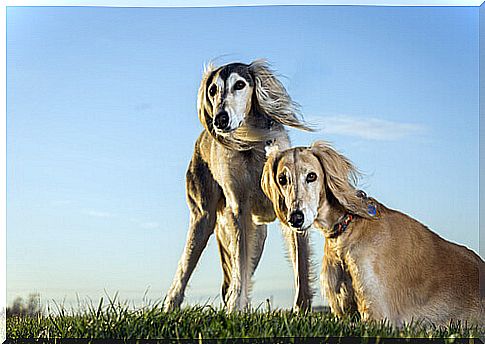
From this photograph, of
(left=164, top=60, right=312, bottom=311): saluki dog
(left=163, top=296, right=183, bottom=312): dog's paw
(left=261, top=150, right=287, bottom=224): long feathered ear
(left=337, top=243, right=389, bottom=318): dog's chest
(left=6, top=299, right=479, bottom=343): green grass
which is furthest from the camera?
(left=163, top=296, right=183, bottom=312): dog's paw

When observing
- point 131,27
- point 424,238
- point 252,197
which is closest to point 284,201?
point 252,197

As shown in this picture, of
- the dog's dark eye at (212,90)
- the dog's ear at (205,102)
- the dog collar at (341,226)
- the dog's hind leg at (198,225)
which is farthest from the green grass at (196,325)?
the dog's dark eye at (212,90)

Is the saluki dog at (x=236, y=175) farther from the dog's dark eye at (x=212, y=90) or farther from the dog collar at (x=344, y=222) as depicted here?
the dog collar at (x=344, y=222)

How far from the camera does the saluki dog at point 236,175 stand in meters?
5.09

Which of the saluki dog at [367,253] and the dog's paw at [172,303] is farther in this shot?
the dog's paw at [172,303]

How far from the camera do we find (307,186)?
4.93 m

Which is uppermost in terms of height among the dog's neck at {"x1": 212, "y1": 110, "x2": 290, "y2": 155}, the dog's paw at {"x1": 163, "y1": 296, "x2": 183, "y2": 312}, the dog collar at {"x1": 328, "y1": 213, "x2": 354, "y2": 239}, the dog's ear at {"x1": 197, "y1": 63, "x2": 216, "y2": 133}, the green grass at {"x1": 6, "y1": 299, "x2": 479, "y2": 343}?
the dog's ear at {"x1": 197, "y1": 63, "x2": 216, "y2": 133}

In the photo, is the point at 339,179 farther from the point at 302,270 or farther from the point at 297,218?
the point at 302,270

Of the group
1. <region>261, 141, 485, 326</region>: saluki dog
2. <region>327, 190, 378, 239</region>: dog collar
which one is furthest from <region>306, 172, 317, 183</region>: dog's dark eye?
<region>327, 190, 378, 239</region>: dog collar

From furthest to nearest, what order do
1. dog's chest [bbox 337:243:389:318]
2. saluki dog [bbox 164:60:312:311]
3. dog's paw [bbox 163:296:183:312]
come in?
dog's paw [bbox 163:296:183:312] < saluki dog [bbox 164:60:312:311] < dog's chest [bbox 337:243:389:318]

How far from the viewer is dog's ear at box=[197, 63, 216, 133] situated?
16.9 feet

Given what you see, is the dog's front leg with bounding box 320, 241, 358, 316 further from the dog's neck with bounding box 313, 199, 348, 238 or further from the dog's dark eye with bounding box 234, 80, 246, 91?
the dog's dark eye with bounding box 234, 80, 246, 91

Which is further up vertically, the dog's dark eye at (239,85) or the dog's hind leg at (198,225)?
the dog's dark eye at (239,85)

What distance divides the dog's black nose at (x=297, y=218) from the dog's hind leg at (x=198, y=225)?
52cm
